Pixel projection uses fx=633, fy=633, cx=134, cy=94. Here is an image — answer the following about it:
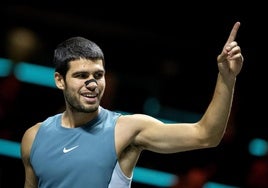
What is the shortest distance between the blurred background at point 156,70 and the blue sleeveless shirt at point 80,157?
7.07 ft

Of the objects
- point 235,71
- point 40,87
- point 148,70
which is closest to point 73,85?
point 235,71

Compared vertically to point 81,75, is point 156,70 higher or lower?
lower

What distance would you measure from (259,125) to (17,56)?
6.45 ft

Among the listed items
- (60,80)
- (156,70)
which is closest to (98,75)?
(60,80)

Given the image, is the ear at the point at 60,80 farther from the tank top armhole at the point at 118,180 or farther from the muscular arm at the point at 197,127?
the tank top armhole at the point at 118,180

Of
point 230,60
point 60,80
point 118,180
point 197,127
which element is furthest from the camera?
point 60,80


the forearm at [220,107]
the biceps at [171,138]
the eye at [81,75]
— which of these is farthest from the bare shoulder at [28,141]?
the forearm at [220,107]

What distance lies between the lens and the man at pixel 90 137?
7.13 ft

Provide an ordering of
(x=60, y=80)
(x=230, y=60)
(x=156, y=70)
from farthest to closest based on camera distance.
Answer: (x=156, y=70) < (x=60, y=80) < (x=230, y=60)

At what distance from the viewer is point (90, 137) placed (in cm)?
224

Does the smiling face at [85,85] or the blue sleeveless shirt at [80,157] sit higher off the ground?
the smiling face at [85,85]

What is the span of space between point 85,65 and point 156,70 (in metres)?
2.94

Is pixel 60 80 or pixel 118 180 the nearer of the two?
pixel 118 180

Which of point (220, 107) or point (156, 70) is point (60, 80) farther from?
point (156, 70)
